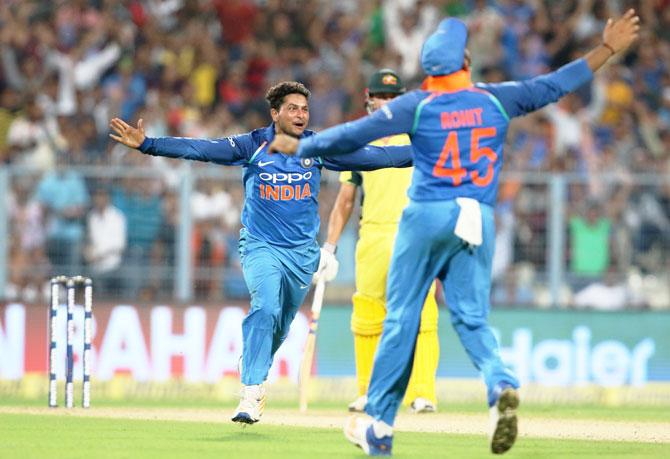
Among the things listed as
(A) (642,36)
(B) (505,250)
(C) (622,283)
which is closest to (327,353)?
(B) (505,250)

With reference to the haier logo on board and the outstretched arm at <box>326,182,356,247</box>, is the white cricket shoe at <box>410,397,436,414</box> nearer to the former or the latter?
the outstretched arm at <box>326,182,356,247</box>

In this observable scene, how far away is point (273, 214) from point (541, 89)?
2844mm

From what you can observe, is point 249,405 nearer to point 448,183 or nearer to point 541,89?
→ point 448,183

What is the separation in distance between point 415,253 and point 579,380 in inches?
328

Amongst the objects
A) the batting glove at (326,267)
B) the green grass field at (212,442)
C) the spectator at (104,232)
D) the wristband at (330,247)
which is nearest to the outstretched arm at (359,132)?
the green grass field at (212,442)

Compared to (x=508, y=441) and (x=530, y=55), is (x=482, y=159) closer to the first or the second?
(x=508, y=441)

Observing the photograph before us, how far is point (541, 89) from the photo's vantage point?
917cm

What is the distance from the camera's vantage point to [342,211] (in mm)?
13367

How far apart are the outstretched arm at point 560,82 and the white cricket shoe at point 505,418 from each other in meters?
1.75

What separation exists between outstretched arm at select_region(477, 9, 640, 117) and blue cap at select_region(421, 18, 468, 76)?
0.89 ft

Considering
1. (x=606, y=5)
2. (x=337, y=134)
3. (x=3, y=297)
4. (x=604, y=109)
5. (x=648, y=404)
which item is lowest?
(x=648, y=404)

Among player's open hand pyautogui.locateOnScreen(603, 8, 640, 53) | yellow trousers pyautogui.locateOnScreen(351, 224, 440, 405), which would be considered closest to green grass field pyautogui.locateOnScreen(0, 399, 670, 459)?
yellow trousers pyautogui.locateOnScreen(351, 224, 440, 405)

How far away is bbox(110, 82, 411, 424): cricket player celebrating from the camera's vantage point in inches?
432

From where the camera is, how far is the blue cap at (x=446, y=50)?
916 centimetres
